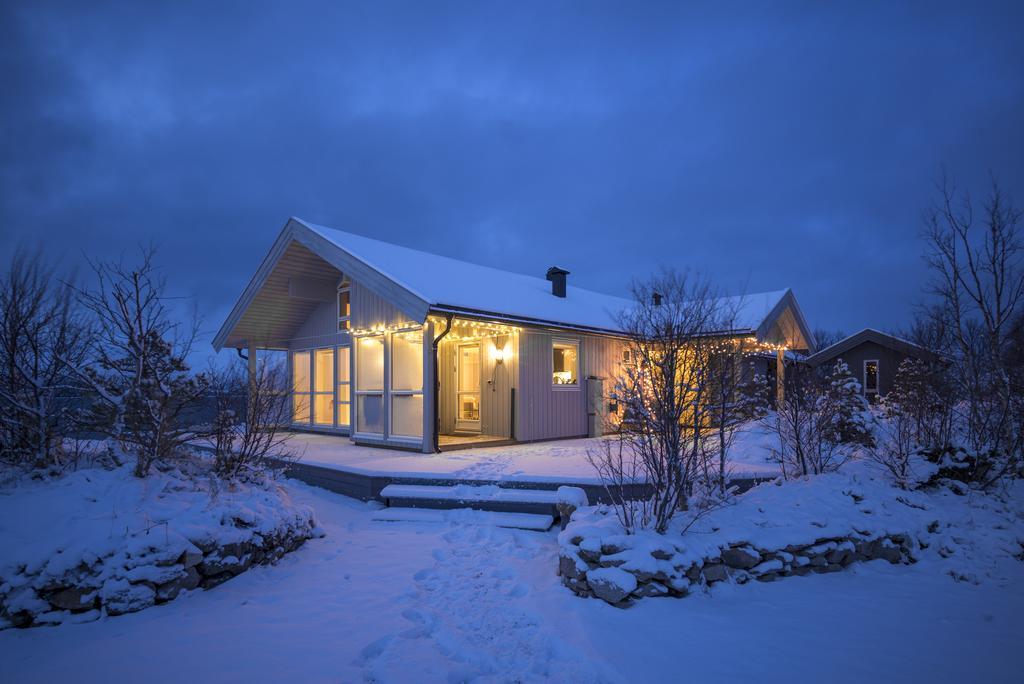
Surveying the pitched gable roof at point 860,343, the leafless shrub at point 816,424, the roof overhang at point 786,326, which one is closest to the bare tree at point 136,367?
the leafless shrub at point 816,424

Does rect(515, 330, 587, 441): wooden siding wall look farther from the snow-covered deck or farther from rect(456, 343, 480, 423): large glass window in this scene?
rect(456, 343, 480, 423): large glass window

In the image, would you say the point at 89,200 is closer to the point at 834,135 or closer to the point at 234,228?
the point at 234,228

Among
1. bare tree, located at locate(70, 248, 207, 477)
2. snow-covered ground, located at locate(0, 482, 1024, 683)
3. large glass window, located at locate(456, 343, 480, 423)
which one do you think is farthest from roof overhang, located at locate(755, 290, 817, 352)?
bare tree, located at locate(70, 248, 207, 477)

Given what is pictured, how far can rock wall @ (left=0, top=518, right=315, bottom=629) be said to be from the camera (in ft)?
10.7

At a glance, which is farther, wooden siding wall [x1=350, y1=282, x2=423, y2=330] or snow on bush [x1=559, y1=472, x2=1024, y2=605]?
wooden siding wall [x1=350, y1=282, x2=423, y2=330]

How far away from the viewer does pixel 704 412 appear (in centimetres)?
447

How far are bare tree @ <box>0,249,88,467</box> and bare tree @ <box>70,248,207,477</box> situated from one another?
1.05ft

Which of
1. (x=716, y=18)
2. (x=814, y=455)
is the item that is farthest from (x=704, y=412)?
(x=716, y=18)

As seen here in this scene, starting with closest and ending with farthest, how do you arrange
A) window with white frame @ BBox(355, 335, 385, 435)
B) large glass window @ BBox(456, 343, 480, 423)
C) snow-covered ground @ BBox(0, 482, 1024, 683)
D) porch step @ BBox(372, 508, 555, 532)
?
snow-covered ground @ BBox(0, 482, 1024, 683) < porch step @ BBox(372, 508, 555, 532) < window with white frame @ BBox(355, 335, 385, 435) < large glass window @ BBox(456, 343, 480, 423)

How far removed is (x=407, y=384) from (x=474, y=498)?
3.87 metres

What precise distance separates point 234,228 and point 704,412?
5711 centimetres

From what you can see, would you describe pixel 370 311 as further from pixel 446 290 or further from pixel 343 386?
pixel 343 386

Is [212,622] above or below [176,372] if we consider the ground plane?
below

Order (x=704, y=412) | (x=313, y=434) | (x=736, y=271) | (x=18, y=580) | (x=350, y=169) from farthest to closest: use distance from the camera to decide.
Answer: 1. (x=736, y=271)
2. (x=350, y=169)
3. (x=313, y=434)
4. (x=704, y=412)
5. (x=18, y=580)
